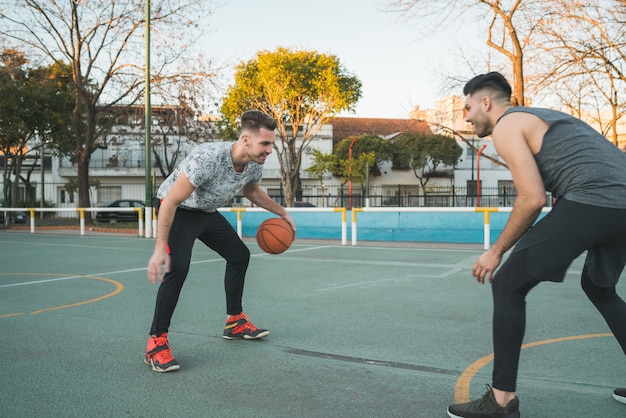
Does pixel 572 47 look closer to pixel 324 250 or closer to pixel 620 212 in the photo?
pixel 324 250

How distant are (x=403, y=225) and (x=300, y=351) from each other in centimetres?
1265

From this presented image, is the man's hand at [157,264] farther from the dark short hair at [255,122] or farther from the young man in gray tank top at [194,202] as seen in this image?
the dark short hair at [255,122]

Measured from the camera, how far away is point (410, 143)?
52.2 m

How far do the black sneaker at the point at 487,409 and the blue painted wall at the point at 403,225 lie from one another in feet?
43.5

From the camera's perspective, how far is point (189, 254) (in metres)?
4.41

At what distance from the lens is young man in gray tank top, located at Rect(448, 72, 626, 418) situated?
9.30 feet

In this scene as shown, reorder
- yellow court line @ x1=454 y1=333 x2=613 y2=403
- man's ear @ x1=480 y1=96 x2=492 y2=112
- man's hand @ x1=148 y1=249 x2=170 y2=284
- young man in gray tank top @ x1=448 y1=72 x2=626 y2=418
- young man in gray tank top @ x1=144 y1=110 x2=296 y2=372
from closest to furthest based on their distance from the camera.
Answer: young man in gray tank top @ x1=448 y1=72 x2=626 y2=418 < man's ear @ x1=480 y1=96 x2=492 y2=112 < yellow court line @ x1=454 y1=333 x2=613 y2=403 < man's hand @ x1=148 y1=249 x2=170 y2=284 < young man in gray tank top @ x1=144 y1=110 x2=296 y2=372

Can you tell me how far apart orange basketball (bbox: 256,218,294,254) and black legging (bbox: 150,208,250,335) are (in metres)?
0.75

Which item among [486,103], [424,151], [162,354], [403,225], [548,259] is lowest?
[162,354]

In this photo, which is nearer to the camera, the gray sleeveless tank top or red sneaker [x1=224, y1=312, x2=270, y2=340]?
the gray sleeveless tank top

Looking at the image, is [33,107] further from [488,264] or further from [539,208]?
[539,208]

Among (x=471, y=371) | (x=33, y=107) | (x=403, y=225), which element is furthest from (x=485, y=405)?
(x=33, y=107)

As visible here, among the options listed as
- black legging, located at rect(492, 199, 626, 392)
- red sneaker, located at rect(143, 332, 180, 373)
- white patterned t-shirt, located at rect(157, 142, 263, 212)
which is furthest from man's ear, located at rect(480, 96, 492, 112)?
red sneaker, located at rect(143, 332, 180, 373)

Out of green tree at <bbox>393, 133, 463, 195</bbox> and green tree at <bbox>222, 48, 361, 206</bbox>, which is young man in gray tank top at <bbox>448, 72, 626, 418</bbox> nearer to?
green tree at <bbox>222, 48, 361, 206</bbox>
